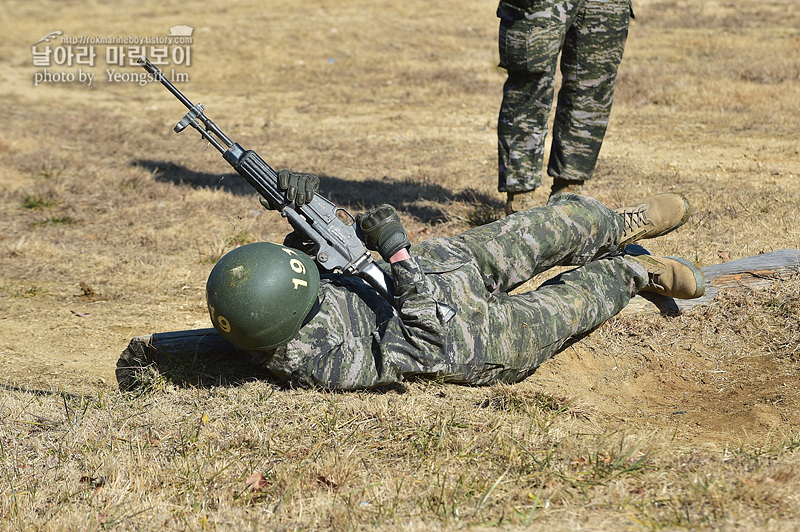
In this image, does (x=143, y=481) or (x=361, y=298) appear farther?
(x=361, y=298)

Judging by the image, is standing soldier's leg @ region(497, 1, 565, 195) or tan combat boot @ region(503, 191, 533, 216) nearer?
standing soldier's leg @ region(497, 1, 565, 195)

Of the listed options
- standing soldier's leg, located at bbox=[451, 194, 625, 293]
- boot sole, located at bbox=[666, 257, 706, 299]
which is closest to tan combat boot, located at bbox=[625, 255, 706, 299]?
boot sole, located at bbox=[666, 257, 706, 299]

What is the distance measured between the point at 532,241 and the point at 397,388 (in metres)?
0.97

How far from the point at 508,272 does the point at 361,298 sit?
759 mm

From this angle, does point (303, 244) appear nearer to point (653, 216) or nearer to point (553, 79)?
point (653, 216)

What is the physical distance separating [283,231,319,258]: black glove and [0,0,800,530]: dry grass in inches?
26.4

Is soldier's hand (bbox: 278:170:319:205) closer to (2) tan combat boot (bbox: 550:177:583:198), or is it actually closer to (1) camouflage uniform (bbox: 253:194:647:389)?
(1) camouflage uniform (bbox: 253:194:647:389)

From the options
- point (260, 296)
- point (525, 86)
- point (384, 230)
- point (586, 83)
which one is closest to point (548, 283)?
point (384, 230)

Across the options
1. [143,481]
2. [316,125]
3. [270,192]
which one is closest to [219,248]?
[270,192]

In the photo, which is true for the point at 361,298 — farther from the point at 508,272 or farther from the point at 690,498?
the point at 690,498

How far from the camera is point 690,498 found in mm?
2590

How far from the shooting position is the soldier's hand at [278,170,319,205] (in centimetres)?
347

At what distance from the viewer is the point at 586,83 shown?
576 centimetres

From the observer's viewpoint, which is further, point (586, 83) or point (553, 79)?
point (586, 83)
